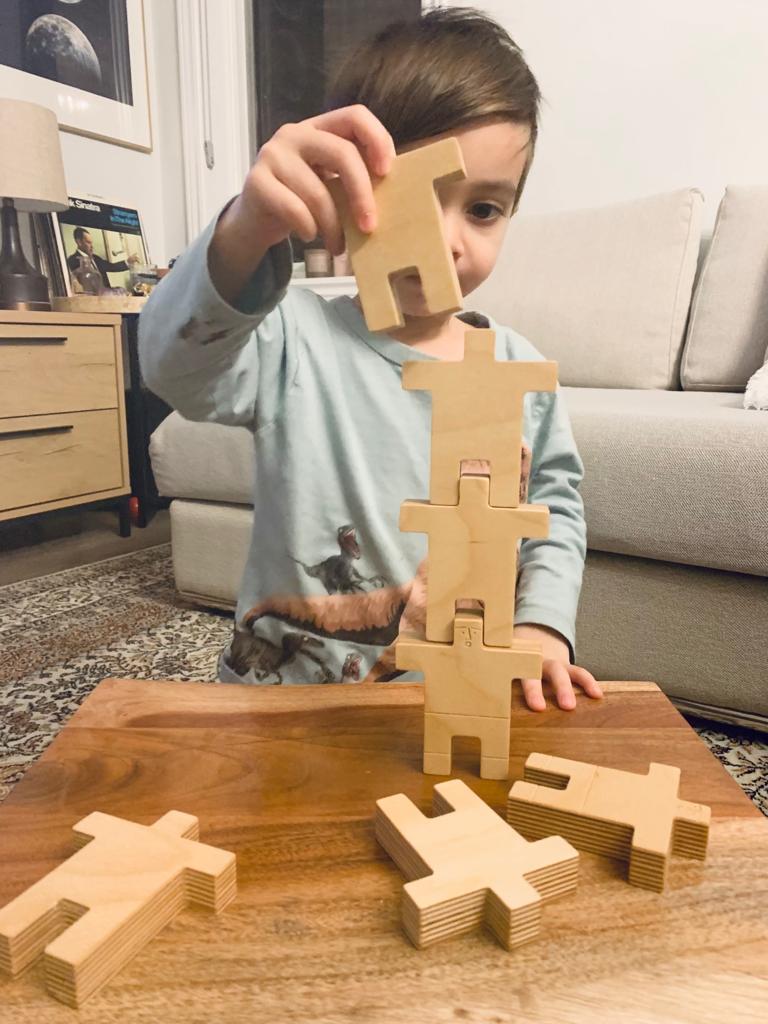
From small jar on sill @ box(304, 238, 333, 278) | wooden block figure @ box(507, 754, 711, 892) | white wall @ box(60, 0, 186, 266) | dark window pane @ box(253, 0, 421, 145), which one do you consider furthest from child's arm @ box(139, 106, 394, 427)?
dark window pane @ box(253, 0, 421, 145)

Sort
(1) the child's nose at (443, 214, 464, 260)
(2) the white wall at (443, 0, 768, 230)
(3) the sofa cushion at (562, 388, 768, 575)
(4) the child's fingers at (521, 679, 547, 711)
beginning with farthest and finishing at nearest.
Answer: (2) the white wall at (443, 0, 768, 230)
(3) the sofa cushion at (562, 388, 768, 575)
(1) the child's nose at (443, 214, 464, 260)
(4) the child's fingers at (521, 679, 547, 711)

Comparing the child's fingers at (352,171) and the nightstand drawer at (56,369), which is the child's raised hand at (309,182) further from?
the nightstand drawer at (56,369)

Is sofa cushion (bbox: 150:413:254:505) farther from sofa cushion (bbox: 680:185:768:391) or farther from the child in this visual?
sofa cushion (bbox: 680:185:768:391)

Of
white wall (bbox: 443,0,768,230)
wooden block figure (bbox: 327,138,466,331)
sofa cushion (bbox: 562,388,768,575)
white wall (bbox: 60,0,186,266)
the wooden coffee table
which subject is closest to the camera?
the wooden coffee table

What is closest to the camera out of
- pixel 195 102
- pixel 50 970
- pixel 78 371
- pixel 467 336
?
pixel 50 970

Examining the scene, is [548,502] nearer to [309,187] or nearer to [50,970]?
[309,187]

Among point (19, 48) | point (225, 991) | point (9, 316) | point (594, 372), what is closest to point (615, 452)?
point (594, 372)

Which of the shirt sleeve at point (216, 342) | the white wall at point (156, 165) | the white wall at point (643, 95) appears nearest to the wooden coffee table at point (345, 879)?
the shirt sleeve at point (216, 342)

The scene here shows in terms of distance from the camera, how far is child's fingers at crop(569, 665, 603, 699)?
22.2 inches

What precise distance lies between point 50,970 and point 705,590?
1.10 m

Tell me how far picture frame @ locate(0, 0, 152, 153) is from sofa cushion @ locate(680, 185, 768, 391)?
197 cm

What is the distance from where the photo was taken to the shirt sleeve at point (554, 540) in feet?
2.19

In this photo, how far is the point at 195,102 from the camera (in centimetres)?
281

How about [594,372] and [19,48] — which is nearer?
[594,372]
